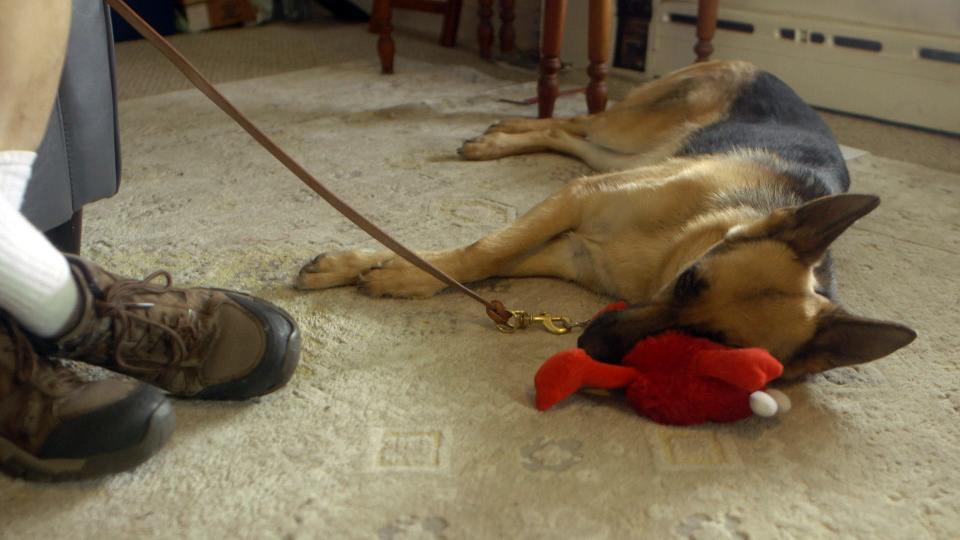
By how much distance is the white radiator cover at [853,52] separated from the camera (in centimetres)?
341

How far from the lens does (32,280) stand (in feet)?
4.22

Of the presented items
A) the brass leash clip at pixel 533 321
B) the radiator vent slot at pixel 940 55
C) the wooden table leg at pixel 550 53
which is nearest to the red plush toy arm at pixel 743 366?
the brass leash clip at pixel 533 321

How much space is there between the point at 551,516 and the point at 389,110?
2.50 metres

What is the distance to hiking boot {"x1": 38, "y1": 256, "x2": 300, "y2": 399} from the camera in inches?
56.7

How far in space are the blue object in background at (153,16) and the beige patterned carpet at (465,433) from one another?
278cm

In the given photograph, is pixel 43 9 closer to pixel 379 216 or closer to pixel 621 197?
pixel 379 216

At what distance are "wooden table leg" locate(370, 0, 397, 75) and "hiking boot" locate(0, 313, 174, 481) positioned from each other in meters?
2.96

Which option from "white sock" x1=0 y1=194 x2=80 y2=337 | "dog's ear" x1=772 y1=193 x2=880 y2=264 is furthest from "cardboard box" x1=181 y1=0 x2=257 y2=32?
"dog's ear" x1=772 y1=193 x2=880 y2=264

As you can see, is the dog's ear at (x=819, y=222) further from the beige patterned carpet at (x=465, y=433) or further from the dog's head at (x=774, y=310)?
the beige patterned carpet at (x=465, y=433)

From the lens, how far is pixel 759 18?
3.88m

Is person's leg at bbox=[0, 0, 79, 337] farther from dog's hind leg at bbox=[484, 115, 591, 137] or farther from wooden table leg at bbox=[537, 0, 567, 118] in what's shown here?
wooden table leg at bbox=[537, 0, 567, 118]

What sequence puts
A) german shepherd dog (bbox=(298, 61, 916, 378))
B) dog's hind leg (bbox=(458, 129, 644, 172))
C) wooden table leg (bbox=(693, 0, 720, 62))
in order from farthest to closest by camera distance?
1. wooden table leg (bbox=(693, 0, 720, 62))
2. dog's hind leg (bbox=(458, 129, 644, 172))
3. german shepherd dog (bbox=(298, 61, 916, 378))

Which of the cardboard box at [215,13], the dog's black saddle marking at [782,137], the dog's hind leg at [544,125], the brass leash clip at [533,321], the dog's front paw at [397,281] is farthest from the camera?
the cardboard box at [215,13]

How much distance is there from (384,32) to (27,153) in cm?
283
